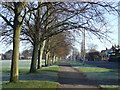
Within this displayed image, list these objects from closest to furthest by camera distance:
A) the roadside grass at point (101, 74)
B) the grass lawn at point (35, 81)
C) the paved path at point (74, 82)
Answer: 1. the grass lawn at point (35, 81)
2. the paved path at point (74, 82)
3. the roadside grass at point (101, 74)

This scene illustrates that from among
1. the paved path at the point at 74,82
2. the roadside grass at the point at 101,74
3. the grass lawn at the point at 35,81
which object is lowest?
the roadside grass at the point at 101,74

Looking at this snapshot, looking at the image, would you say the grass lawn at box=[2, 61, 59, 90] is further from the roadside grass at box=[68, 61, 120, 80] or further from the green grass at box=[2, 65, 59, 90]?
the roadside grass at box=[68, 61, 120, 80]

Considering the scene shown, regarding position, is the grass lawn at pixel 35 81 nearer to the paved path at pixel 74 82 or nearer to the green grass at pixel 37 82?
the green grass at pixel 37 82

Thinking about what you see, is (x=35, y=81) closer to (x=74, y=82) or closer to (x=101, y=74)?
(x=74, y=82)

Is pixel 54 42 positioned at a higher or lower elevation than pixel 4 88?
higher

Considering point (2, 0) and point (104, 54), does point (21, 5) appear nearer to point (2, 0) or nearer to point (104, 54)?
point (2, 0)

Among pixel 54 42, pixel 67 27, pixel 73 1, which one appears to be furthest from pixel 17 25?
pixel 54 42

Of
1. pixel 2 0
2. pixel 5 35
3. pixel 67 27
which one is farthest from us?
pixel 5 35

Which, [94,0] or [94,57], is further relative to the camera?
[94,57]

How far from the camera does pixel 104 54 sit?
104 m

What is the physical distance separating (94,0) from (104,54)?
310ft

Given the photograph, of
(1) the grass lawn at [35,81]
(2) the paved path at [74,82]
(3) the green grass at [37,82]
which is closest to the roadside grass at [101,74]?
(2) the paved path at [74,82]

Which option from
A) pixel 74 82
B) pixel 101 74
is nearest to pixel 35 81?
pixel 74 82

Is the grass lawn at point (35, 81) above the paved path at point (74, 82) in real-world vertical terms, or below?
above
